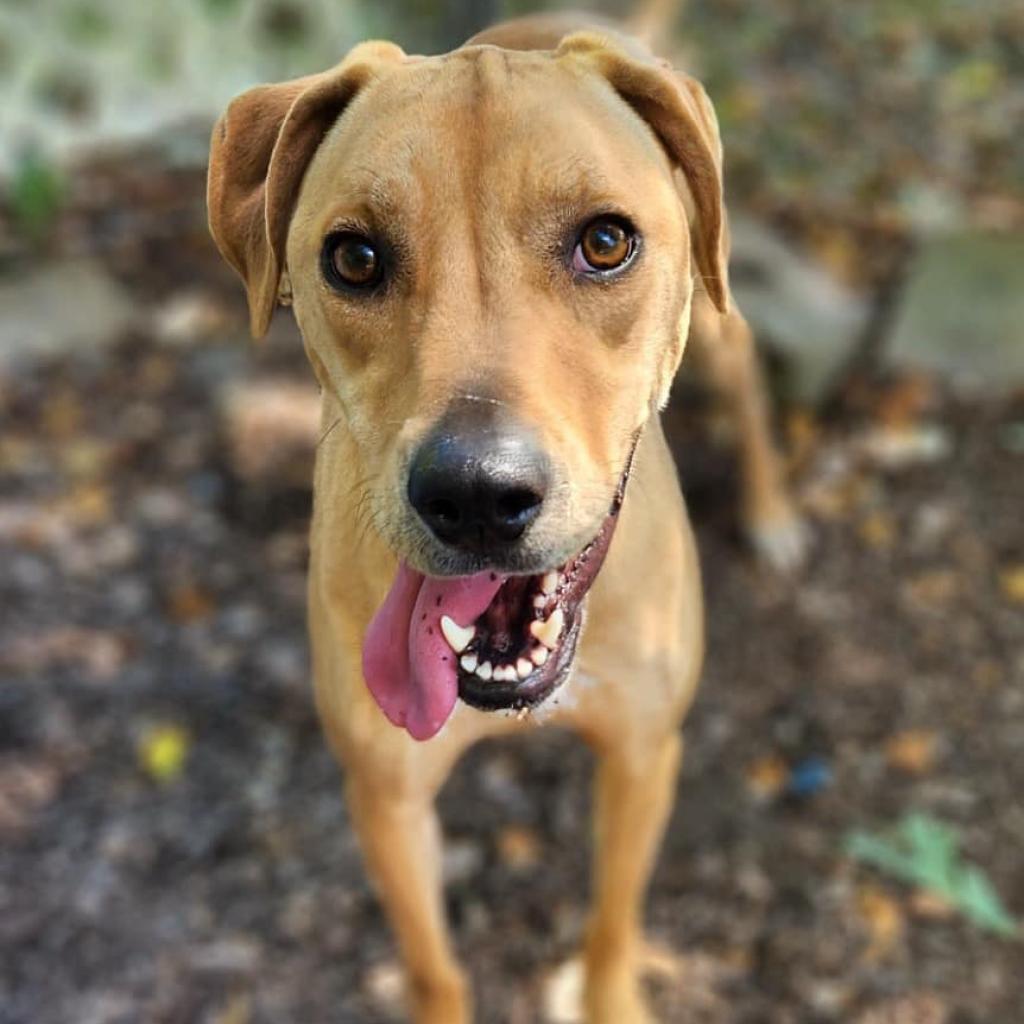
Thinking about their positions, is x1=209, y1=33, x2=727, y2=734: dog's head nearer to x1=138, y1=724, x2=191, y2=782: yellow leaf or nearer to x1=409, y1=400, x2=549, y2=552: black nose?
x1=409, y1=400, x2=549, y2=552: black nose

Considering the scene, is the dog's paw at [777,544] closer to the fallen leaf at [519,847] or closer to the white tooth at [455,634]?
the fallen leaf at [519,847]

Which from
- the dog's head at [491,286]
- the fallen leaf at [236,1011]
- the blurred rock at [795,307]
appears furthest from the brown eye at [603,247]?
the blurred rock at [795,307]

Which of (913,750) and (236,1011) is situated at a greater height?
(913,750)

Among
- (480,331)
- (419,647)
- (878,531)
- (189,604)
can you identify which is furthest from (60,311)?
(480,331)

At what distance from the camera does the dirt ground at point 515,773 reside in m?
3.60

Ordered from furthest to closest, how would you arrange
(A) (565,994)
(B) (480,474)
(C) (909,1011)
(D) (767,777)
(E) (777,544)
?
(E) (777,544) → (D) (767,777) → (A) (565,994) → (C) (909,1011) → (B) (480,474)

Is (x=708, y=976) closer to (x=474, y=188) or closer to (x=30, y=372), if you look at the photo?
(x=474, y=188)

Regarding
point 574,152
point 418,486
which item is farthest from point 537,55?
point 418,486

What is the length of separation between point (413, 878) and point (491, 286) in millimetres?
1468

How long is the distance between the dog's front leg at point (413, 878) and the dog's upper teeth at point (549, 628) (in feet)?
2.05

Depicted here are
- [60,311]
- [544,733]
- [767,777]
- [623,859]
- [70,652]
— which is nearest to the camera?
[623,859]

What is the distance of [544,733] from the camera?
4.19 metres

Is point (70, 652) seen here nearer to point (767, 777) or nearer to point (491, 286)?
point (767, 777)

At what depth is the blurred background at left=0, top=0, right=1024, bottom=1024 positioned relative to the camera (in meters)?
3.65
